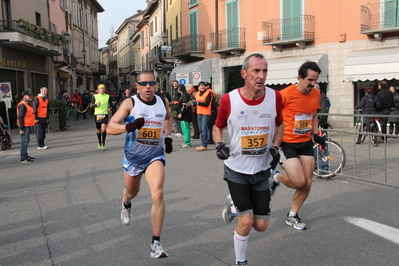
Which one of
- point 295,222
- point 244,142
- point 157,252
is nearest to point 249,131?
point 244,142

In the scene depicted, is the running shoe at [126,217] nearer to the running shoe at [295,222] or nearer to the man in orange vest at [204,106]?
the running shoe at [295,222]

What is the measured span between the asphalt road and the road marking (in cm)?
1

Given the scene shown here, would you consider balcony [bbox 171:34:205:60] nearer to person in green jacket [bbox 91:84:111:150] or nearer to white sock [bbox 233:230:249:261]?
person in green jacket [bbox 91:84:111:150]

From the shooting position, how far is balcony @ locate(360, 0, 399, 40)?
17719 millimetres

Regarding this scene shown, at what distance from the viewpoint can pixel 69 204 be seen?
20.5 ft

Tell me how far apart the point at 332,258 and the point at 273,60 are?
19.2 metres

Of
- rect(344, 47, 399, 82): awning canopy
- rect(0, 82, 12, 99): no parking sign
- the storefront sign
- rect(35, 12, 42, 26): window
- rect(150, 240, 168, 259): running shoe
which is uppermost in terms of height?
rect(35, 12, 42, 26): window

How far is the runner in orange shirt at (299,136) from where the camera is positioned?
194 inches

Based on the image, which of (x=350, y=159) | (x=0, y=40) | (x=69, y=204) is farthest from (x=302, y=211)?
(x=0, y=40)

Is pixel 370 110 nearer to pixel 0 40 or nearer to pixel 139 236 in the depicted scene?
pixel 139 236

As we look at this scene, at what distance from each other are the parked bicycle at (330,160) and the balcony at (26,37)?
19.0m

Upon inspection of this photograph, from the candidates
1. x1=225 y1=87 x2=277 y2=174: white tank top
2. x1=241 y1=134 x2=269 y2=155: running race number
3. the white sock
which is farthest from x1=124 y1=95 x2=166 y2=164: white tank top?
the white sock

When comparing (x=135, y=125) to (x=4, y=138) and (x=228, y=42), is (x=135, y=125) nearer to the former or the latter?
(x=4, y=138)

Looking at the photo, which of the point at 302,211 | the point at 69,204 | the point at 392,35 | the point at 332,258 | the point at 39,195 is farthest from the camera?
the point at 392,35
